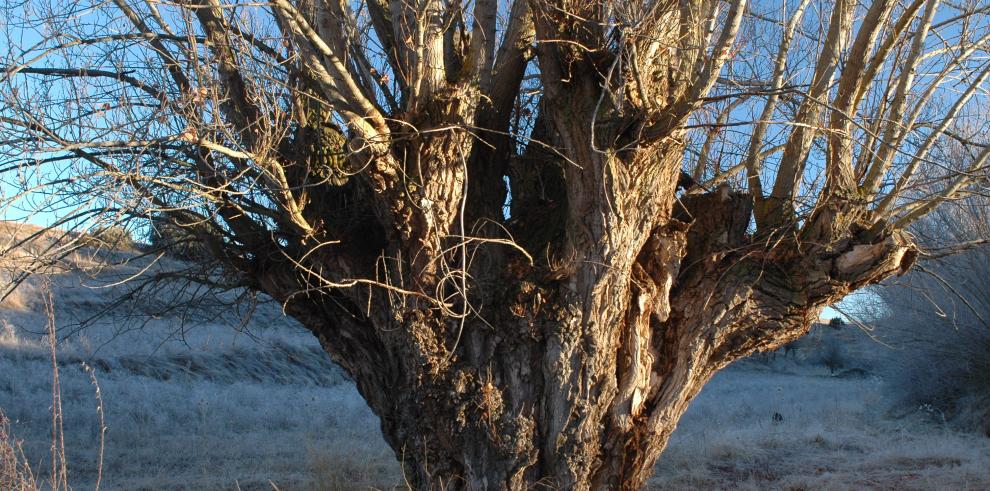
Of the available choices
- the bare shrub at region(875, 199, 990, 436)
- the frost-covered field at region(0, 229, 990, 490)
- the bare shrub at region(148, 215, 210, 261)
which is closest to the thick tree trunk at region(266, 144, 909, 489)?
the bare shrub at region(148, 215, 210, 261)

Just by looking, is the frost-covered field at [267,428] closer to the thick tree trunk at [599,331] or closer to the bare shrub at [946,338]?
the bare shrub at [946,338]

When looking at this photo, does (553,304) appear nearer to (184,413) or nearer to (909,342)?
(184,413)

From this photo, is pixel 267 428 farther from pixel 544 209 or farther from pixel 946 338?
pixel 946 338

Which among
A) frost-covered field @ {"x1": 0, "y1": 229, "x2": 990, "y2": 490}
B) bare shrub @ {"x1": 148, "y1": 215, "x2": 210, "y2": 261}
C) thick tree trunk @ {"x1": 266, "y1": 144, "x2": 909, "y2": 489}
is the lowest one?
frost-covered field @ {"x1": 0, "y1": 229, "x2": 990, "y2": 490}

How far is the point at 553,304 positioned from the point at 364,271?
1.55m

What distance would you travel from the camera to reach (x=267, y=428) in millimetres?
13156

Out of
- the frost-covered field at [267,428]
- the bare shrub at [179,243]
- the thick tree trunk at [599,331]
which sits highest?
the bare shrub at [179,243]

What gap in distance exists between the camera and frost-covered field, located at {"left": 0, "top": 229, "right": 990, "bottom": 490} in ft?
28.5

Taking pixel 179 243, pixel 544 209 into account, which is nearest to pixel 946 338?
pixel 544 209

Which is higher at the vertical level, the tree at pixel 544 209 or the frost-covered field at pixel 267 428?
the tree at pixel 544 209

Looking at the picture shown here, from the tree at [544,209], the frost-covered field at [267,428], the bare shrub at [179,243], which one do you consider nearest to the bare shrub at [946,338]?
the frost-covered field at [267,428]

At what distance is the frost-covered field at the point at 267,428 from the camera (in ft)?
28.5

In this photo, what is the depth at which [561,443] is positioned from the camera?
16.4ft

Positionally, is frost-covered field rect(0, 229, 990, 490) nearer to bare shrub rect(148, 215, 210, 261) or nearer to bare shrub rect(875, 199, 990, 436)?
bare shrub rect(148, 215, 210, 261)
